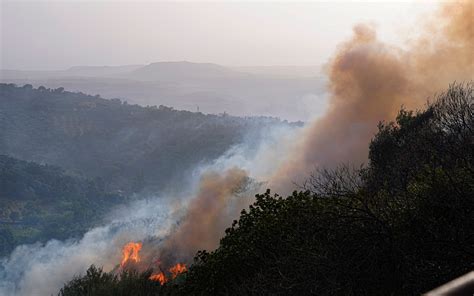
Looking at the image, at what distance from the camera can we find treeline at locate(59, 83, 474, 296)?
1535 cm

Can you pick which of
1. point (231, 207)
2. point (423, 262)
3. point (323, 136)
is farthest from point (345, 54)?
point (423, 262)

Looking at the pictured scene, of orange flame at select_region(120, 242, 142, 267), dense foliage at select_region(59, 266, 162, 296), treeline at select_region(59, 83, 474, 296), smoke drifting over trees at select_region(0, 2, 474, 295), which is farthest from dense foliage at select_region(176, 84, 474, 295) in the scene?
orange flame at select_region(120, 242, 142, 267)

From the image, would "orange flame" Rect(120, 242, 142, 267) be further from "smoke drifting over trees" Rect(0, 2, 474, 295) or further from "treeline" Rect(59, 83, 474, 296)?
"treeline" Rect(59, 83, 474, 296)

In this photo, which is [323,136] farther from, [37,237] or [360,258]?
[37,237]

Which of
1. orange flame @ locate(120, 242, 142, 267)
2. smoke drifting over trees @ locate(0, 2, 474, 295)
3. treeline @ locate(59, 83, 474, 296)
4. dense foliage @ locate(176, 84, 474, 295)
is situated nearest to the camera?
dense foliage @ locate(176, 84, 474, 295)

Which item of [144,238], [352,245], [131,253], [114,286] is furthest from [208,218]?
[352,245]

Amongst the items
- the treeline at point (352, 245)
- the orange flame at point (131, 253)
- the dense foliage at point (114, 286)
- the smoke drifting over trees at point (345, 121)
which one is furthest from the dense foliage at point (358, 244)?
the orange flame at point (131, 253)

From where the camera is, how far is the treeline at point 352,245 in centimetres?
1535

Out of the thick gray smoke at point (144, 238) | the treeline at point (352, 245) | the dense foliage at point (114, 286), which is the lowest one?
the thick gray smoke at point (144, 238)

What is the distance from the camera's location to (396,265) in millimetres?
16000

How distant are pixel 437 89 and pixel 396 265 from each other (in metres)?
59.5

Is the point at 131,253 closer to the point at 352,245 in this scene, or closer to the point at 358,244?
the point at 352,245

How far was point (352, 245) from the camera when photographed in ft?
55.9

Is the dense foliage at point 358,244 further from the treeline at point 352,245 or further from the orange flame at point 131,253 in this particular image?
the orange flame at point 131,253
